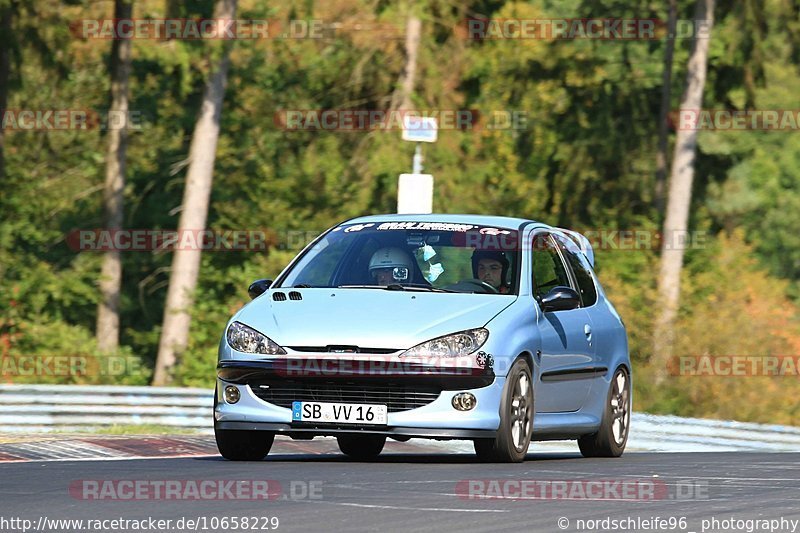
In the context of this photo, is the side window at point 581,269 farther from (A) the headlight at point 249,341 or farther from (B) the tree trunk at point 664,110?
(B) the tree trunk at point 664,110

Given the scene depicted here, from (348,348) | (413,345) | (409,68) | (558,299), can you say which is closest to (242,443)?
(348,348)

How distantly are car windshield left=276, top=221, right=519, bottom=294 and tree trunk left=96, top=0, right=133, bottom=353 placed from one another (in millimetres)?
24002

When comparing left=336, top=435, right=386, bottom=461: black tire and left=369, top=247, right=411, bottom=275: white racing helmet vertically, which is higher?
left=369, top=247, right=411, bottom=275: white racing helmet

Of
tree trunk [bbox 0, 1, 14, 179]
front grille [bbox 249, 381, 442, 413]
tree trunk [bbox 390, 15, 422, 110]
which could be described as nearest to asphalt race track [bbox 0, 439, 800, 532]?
front grille [bbox 249, 381, 442, 413]

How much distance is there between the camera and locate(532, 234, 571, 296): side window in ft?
41.3

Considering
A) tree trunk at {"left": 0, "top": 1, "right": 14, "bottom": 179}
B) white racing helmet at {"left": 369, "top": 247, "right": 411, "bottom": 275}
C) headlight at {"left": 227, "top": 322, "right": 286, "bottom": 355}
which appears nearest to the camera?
headlight at {"left": 227, "top": 322, "right": 286, "bottom": 355}

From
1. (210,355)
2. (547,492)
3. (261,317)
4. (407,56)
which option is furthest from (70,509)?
(407,56)

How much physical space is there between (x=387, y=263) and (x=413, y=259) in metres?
0.18

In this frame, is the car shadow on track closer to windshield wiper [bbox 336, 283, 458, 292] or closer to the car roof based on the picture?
windshield wiper [bbox 336, 283, 458, 292]

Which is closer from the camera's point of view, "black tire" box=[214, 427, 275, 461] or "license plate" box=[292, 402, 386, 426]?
"license plate" box=[292, 402, 386, 426]

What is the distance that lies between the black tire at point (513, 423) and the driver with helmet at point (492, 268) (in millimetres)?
722

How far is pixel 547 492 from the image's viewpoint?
9383mm

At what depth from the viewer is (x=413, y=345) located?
35.9ft

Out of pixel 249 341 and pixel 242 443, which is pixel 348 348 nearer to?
pixel 249 341
